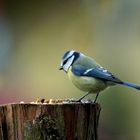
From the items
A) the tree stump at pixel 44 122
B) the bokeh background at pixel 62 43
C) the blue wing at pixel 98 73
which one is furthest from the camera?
the bokeh background at pixel 62 43

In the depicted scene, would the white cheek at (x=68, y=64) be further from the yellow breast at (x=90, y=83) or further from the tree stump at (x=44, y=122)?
the tree stump at (x=44, y=122)

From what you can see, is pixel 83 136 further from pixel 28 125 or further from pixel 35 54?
pixel 35 54

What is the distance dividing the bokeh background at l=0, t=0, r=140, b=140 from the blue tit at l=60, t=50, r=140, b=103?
2103 millimetres

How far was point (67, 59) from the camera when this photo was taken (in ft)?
10.5

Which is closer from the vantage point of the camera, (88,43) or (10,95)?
(10,95)

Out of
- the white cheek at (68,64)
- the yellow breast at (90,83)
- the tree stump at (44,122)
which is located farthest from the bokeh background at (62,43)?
the tree stump at (44,122)

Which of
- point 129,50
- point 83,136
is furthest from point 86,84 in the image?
point 129,50

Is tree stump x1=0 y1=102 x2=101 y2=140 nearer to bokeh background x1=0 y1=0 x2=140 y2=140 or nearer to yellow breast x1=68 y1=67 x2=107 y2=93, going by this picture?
yellow breast x1=68 y1=67 x2=107 y2=93

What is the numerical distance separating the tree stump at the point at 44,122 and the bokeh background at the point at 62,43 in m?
2.98

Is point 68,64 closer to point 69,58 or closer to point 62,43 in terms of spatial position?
point 69,58

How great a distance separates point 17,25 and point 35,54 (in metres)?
0.36

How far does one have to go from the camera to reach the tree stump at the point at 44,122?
220 cm

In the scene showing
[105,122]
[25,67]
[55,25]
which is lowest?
[105,122]

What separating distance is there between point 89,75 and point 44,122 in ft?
2.97
